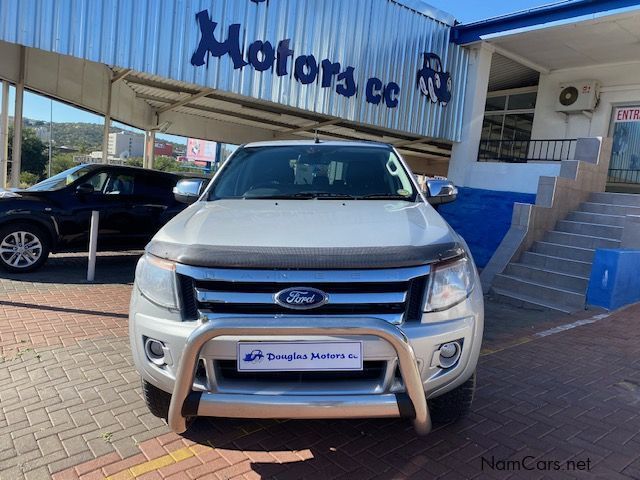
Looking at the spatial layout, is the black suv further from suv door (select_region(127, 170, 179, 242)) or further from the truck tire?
the truck tire

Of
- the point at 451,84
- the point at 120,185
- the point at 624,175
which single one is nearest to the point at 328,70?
the point at 451,84

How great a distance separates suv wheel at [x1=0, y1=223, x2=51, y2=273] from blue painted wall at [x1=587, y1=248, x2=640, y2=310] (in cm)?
770

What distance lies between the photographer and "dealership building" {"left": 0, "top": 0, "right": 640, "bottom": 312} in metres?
7.48

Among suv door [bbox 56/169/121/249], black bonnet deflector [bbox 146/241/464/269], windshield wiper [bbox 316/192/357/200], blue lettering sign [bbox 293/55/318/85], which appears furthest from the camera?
blue lettering sign [bbox 293/55/318/85]

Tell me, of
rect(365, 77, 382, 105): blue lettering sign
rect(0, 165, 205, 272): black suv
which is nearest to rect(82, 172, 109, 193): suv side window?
rect(0, 165, 205, 272): black suv

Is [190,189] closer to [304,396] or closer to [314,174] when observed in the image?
[314,174]

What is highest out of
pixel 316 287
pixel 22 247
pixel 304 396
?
pixel 316 287

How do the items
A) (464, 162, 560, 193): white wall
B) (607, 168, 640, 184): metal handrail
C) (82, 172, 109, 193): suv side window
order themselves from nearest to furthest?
(82, 172, 109, 193): suv side window < (464, 162, 560, 193): white wall < (607, 168, 640, 184): metal handrail

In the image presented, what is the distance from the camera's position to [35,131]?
12.2 meters

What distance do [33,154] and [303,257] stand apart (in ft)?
43.2

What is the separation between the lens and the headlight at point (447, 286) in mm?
2348

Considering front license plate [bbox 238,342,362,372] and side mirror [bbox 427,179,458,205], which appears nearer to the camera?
front license plate [bbox 238,342,362,372]

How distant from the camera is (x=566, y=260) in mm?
A: 7262

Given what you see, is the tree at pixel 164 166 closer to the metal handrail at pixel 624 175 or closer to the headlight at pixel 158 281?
the metal handrail at pixel 624 175
